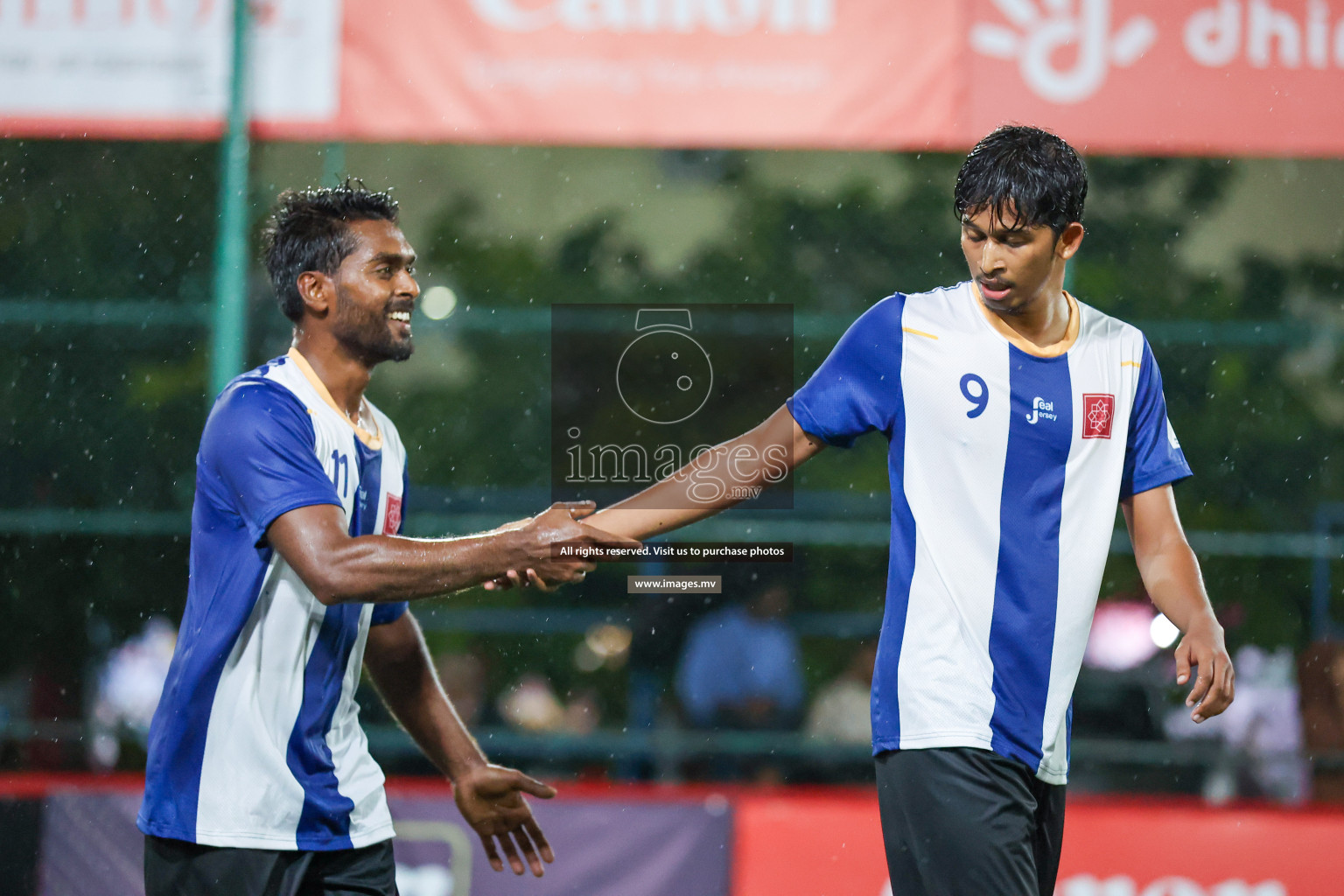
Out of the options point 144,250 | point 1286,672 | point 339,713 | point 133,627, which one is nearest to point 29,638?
point 133,627

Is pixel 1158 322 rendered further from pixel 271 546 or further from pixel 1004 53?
pixel 271 546

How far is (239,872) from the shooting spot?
242 cm

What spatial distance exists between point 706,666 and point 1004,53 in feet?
10.3

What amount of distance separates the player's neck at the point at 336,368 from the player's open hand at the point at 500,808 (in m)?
0.82

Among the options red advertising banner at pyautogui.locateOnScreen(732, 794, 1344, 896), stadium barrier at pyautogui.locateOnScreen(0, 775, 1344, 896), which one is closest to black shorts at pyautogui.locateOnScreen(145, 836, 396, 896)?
stadium barrier at pyautogui.locateOnScreen(0, 775, 1344, 896)

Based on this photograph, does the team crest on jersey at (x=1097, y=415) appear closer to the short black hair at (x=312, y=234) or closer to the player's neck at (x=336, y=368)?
the player's neck at (x=336, y=368)

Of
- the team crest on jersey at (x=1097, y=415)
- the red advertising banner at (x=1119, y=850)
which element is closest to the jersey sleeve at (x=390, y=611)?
the team crest on jersey at (x=1097, y=415)

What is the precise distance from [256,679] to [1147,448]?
5.86ft

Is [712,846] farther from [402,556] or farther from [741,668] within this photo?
[402,556]

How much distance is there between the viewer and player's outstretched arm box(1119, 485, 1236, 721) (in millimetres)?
2322

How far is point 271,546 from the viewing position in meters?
2.48

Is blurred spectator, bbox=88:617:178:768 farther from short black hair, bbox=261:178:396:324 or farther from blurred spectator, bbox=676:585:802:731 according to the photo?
short black hair, bbox=261:178:396:324

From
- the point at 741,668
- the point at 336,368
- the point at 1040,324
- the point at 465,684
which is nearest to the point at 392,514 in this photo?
the point at 336,368

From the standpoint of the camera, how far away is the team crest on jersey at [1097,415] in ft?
8.03
